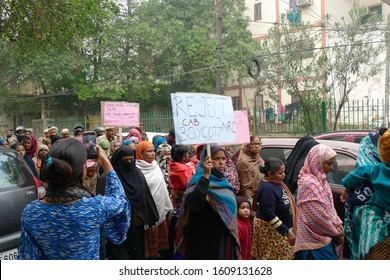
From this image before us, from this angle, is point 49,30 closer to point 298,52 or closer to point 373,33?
point 298,52

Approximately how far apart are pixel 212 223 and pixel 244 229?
1.61 feet

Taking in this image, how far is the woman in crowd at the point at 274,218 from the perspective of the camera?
3.88m

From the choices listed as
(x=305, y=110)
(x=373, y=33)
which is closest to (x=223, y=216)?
(x=305, y=110)

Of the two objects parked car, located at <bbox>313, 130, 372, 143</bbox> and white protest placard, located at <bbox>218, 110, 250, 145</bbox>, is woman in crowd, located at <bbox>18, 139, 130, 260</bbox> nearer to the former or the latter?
white protest placard, located at <bbox>218, 110, 250, 145</bbox>

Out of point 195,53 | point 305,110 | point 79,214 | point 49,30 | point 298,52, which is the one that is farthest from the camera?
point 195,53

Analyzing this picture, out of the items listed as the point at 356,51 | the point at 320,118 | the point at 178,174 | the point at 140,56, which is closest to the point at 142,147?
the point at 178,174

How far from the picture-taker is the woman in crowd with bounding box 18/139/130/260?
2.28 meters

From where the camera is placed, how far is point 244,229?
3.83 meters

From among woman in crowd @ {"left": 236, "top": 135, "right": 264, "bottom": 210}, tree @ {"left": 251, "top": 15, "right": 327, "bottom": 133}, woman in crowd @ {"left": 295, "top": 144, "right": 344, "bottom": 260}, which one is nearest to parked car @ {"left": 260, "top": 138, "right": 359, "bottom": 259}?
woman in crowd @ {"left": 236, "top": 135, "right": 264, "bottom": 210}

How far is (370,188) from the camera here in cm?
314

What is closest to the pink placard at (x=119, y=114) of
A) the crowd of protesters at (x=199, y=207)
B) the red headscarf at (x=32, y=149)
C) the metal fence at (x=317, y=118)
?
the red headscarf at (x=32, y=149)

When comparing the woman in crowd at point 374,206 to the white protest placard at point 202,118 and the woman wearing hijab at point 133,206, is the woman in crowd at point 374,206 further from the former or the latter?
the woman wearing hijab at point 133,206

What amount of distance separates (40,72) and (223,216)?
1967 centimetres

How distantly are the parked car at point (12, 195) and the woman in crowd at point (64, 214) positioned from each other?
1.86 meters
